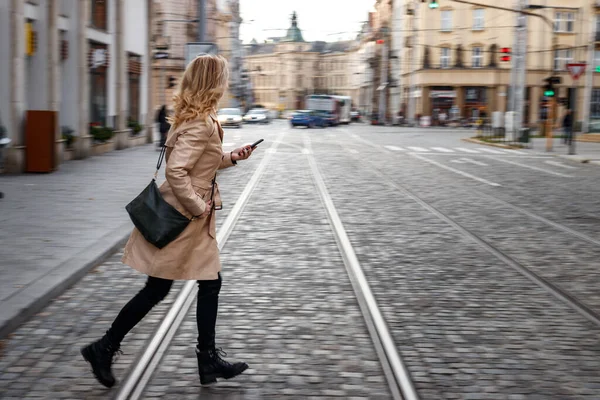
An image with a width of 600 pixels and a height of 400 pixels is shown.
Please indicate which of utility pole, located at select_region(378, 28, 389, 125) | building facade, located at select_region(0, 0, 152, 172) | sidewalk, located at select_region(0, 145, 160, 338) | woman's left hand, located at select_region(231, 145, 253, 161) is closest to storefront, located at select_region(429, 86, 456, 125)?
utility pole, located at select_region(378, 28, 389, 125)

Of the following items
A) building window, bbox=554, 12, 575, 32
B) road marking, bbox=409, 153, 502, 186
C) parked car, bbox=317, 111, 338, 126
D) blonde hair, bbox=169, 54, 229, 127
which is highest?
building window, bbox=554, 12, 575, 32

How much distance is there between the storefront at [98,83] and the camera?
23656mm

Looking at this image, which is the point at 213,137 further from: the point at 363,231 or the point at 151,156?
the point at 151,156

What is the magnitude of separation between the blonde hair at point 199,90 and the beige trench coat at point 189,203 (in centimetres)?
6

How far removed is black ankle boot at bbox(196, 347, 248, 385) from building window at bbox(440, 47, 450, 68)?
64.5m

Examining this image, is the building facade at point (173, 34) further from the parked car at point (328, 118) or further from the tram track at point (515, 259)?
the tram track at point (515, 259)

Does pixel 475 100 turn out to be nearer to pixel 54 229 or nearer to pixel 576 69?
pixel 576 69

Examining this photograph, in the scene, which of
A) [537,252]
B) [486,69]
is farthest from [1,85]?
[486,69]

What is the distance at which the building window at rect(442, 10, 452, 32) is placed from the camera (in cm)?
6700

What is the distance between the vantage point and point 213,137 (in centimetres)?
431

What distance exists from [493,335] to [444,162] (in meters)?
18.3

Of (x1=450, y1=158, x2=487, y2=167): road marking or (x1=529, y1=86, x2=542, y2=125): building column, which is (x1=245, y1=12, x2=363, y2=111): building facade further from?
(x1=450, y1=158, x2=487, y2=167): road marking

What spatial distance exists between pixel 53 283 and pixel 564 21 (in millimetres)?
63575

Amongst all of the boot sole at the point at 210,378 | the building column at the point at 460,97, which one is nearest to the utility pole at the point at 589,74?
the building column at the point at 460,97
